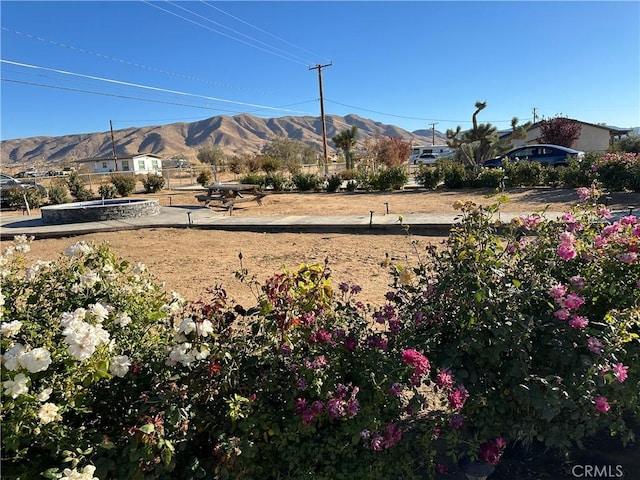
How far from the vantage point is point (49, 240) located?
10.5 metres

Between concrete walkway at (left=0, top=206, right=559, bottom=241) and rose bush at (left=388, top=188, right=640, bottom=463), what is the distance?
254 inches

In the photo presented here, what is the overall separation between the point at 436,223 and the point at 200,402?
783 cm

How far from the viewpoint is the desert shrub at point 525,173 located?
1574cm

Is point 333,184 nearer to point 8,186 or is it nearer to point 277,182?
point 277,182

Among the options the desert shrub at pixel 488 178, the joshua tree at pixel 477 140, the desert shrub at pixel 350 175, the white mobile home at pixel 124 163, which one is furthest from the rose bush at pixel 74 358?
the white mobile home at pixel 124 163

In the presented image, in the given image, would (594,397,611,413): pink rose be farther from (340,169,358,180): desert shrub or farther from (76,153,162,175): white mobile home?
(76,153,162,175): white mobile home

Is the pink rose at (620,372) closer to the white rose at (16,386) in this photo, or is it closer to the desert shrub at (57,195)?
the white rose at (16,386)

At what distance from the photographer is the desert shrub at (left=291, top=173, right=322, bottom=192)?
20.1 metres

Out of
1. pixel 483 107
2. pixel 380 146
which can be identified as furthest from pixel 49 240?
pixel 380 146

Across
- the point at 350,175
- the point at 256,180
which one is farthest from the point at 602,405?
the point at 256,180

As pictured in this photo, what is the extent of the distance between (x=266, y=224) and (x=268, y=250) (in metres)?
2.42

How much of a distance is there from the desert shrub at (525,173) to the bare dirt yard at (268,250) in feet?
6.88

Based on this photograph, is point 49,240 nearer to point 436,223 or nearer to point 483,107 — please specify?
point 436,223

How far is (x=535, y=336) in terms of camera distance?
2.00 m
